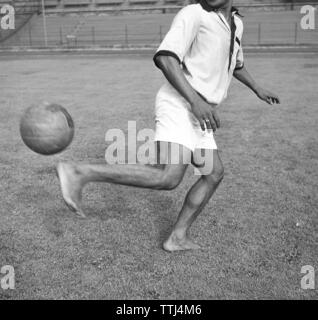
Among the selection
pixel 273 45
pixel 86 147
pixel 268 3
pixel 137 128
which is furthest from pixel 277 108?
pixel 268 3

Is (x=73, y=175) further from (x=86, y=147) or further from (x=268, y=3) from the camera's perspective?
(x=268, y=3)

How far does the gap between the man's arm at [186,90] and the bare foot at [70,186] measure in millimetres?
946

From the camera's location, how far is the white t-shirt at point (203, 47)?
10.2ft

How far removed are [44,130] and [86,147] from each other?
143 inches

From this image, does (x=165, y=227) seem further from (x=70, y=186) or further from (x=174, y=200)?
(x=70, y=186)

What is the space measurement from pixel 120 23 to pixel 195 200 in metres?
42.3

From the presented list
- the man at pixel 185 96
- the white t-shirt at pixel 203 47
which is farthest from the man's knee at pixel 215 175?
the white t-shirt at pixel 203 47

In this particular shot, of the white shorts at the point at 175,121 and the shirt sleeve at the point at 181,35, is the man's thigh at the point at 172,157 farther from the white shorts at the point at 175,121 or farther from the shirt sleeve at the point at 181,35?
the shirt sleeve at the point at 181,35

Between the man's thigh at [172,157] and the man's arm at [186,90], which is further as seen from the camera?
the man's thigh at [172,157]

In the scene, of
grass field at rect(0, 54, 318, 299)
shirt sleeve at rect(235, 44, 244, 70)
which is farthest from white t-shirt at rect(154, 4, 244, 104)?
grass field at rect(0, 54, 318, 299)

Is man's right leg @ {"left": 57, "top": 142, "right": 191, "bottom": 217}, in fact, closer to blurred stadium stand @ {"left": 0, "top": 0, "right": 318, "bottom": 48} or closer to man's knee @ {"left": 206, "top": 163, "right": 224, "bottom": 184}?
man's knee @ {"left": 206, "top": 163, "right": 224, "bottom": 184}

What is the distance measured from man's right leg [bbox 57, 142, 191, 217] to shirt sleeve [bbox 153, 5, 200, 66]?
660mm

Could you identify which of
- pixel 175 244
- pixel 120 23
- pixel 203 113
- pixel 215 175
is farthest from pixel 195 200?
pixel 120 23
